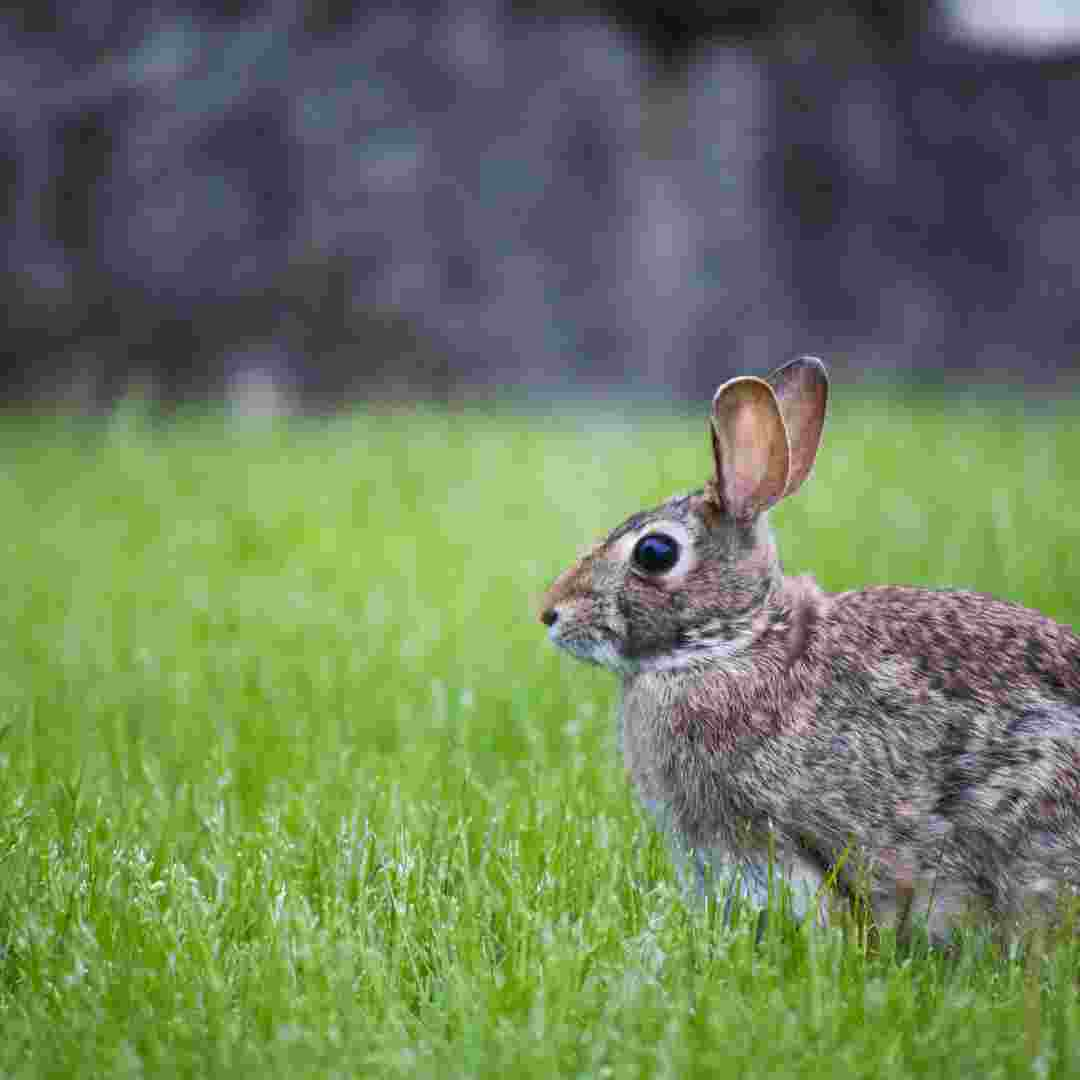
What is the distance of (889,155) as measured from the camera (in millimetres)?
12383

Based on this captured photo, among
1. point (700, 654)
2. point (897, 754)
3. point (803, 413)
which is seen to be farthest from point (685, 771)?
point (803, 413)

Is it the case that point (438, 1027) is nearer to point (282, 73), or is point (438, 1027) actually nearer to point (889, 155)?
point (282, 73)

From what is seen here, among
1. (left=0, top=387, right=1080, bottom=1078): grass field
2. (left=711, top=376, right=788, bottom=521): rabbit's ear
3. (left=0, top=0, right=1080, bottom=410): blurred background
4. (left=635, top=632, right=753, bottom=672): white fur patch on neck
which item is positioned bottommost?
(left=0, top=387, right=1080, bottom=1078): grass field

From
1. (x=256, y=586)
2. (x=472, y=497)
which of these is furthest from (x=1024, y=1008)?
(x=472, y=497)

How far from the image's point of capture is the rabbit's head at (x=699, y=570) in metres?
2.78

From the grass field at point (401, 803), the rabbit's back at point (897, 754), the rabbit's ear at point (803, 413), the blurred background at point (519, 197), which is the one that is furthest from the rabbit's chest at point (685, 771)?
the blurred background at point (519, 197)

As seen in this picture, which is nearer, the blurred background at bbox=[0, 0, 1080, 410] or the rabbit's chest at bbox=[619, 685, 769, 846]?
the rabbit's chest at bbox=[619, 685, 769, 846]

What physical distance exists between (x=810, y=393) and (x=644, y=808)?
102 cm

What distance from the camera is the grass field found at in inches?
84.7

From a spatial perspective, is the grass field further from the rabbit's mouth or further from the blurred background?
the blurred background

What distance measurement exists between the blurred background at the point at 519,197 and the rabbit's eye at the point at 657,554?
28.0 ft

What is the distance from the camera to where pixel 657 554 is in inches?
111

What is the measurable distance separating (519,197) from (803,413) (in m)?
8.99

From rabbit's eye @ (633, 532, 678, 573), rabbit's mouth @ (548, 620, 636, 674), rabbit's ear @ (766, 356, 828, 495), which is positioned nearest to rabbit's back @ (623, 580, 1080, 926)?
rabbit's mouth @ (548, 620, 636, 674)
